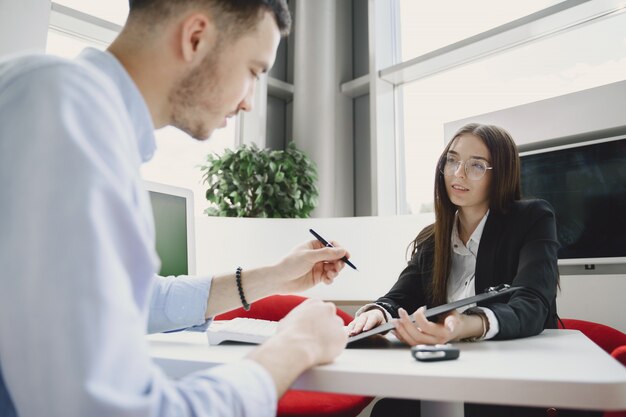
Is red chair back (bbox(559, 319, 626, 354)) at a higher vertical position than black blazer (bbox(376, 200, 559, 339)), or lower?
lower

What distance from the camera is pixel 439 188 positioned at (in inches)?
73.2

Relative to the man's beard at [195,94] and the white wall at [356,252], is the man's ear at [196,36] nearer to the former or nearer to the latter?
the man's beard at [195,94]

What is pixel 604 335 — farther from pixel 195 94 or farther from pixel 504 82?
pixel 504 82

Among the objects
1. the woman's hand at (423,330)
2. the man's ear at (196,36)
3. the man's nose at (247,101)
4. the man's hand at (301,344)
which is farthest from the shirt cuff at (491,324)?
the man's ear at (196,36)

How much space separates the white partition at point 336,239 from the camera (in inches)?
104

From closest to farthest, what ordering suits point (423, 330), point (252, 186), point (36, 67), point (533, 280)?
1. point (36, 67)
2. point (423, 330)
3. point (533, 280)
4. point (252, 186)

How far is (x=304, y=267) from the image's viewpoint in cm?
123

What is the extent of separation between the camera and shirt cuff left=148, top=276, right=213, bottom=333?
3.63ft

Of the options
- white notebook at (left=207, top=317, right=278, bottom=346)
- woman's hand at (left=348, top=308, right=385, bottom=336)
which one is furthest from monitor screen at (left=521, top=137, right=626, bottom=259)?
white notebook at (left=207, top=317, right=278, bottom=346)

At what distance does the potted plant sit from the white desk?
2.69 metres

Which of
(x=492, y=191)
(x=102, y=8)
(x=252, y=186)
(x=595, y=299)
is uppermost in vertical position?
(x=102, y=8)

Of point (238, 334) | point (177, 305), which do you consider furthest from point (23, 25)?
point (238, 334)

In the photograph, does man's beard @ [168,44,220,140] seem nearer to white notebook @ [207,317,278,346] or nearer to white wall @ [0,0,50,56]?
white notebook @ [207,317,278,346]

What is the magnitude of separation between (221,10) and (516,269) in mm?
1240
